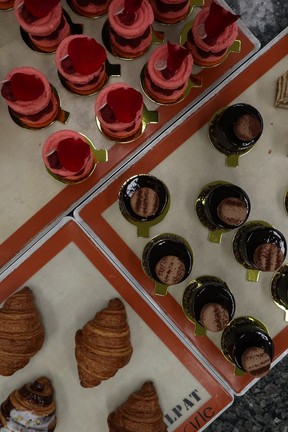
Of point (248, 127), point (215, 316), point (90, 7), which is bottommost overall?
point (215, 316)

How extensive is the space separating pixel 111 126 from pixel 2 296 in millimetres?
446

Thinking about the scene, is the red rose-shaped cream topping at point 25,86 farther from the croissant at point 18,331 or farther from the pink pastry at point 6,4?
the croissant at point 18,331

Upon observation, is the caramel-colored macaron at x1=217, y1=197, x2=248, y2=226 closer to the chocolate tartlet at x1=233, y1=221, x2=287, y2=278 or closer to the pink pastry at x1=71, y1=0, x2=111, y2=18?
the chocolate tartlet at x1=233, y1=221, x2=287, y2=278

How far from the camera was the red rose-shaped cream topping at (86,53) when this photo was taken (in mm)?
952

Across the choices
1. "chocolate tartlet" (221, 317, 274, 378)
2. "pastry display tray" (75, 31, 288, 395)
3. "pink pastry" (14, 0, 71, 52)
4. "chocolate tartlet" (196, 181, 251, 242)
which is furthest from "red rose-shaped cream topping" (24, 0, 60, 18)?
"chocolate tartlet" (221, 317, 274, 378)

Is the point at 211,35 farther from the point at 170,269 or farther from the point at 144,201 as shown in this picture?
the point at 170,269

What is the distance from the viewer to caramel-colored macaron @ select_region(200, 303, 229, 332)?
0.98 metres

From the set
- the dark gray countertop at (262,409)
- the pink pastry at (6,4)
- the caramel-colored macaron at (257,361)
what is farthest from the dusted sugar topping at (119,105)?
the dark gray countertop at (262,409)


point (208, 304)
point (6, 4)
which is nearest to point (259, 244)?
point (208, 304)

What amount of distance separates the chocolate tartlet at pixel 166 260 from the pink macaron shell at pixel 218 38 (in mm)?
414

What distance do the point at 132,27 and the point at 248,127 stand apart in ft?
1.03

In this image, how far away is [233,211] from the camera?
0.96 m

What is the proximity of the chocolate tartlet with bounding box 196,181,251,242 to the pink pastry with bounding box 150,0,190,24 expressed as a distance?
1.25 feet

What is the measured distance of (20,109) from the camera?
983 mm
